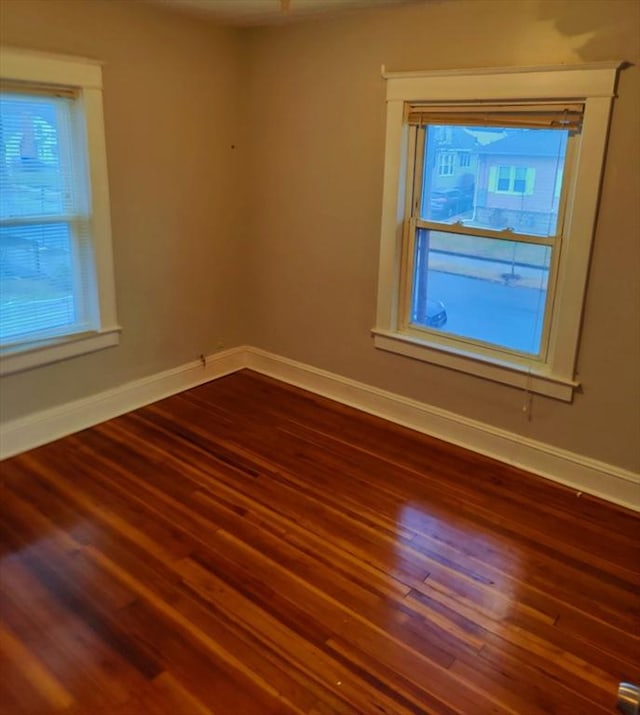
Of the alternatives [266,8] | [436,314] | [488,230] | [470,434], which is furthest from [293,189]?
[470,434]

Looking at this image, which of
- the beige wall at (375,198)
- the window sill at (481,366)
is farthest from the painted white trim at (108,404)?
the window sill at (481,366)

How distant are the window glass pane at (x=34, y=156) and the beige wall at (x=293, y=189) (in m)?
0.25

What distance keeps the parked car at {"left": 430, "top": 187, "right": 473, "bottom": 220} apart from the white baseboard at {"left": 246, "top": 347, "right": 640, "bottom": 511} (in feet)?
3.62

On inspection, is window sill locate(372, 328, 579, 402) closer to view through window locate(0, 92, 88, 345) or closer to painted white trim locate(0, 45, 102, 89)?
view through window locate(0, 92, 88, 345)

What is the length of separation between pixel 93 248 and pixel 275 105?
4.77ft

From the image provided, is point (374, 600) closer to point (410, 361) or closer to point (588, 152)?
point (410, 361)

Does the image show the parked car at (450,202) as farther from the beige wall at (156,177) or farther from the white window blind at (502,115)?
the beige wall at (156,177)

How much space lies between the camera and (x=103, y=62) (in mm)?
3309

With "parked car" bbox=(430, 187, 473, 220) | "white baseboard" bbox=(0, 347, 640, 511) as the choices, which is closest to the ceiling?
"parked car" bbox=(430, 187, 473, 220)

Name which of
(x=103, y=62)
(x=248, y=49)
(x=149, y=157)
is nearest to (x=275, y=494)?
(x=149, y=157)

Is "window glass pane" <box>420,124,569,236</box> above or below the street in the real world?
above

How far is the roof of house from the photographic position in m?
3.01

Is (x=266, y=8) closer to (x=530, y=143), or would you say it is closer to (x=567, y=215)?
(x=530, y=143)

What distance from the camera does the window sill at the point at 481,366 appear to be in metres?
3.22
